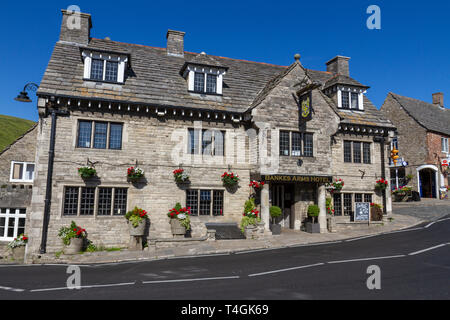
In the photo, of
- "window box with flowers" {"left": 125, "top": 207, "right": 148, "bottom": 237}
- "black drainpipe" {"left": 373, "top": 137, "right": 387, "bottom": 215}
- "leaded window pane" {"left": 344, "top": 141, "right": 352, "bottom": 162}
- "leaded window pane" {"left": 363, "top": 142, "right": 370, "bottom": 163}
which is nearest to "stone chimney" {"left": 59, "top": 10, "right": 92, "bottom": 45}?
"window box with flowers" {"left": 125, "top": 207, "right": 148, "bottom": 237}

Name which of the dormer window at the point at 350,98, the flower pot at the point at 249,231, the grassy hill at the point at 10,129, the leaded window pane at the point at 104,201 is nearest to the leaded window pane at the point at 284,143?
the flower pot at the point at 249,231

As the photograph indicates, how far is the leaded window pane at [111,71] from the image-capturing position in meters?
16.4

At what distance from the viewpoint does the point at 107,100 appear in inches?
598

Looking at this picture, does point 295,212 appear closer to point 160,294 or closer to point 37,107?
point 160,294

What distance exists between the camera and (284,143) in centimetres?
1733

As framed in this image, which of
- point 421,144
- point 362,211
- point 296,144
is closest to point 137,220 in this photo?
point 296,144

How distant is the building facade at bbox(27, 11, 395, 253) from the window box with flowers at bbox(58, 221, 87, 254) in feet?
1.45

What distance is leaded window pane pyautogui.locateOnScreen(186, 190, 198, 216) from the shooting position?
16.4 m

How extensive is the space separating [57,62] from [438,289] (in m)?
18.8

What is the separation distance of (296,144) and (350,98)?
6.40 m

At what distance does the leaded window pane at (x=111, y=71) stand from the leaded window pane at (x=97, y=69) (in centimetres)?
30

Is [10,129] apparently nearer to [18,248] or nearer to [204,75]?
[18,248]

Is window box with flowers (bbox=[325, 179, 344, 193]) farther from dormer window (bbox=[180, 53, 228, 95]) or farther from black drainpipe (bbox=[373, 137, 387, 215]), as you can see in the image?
dormer window (bbox=[180, 53, 228, 95])
